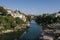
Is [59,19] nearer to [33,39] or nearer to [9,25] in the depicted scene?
[9,25]

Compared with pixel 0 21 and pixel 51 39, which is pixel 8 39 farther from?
→ pixel 0 21

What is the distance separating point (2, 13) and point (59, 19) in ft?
70.7

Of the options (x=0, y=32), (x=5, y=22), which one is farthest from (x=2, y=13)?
(x=0, y=32)

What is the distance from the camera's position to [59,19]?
78438 millimetres

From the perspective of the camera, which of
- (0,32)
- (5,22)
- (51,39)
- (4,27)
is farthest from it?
(5,22)

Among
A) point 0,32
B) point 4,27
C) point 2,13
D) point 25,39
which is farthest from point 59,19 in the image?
point 25,39

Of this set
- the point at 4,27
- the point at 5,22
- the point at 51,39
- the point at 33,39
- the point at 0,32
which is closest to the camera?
the point at 51,39

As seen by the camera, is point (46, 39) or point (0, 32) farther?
point (0, 32)

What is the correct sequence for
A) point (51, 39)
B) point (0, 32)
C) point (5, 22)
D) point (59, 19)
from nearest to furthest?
point (51, 39)
point (0, 32)
point (5, 22)
point (59, 19)

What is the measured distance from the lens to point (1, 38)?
44.8 m

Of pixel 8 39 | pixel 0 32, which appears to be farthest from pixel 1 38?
pixel 0 32

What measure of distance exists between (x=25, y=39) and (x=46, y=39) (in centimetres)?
540

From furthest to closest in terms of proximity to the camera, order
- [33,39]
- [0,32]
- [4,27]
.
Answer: [4,27] < [0,32] < [33,39]

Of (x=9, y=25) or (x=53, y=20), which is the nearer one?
(x=9, y=25)
